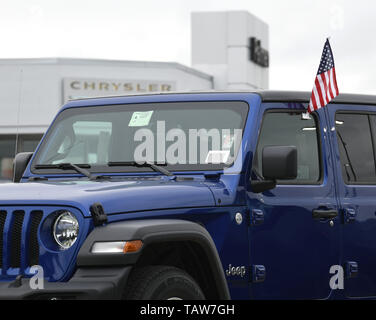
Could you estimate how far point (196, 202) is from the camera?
5395 mm

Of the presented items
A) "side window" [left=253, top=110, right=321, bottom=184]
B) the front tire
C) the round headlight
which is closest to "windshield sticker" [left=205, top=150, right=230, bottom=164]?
"side window" [left=253, top=110, right=321, bottom=184]

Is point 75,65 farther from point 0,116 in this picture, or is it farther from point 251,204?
point 251,204

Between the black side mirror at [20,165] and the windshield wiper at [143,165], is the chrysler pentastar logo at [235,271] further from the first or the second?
the black side mirror at [20,165]

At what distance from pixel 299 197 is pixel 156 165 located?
96cm

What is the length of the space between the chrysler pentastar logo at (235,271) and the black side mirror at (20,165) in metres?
2.01

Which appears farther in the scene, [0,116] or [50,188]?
[0,116]

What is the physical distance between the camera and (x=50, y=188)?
535cm

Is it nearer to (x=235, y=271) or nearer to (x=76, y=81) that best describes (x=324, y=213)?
(x=235, y=271)

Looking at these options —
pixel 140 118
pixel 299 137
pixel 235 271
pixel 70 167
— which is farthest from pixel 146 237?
pixel 299 137
